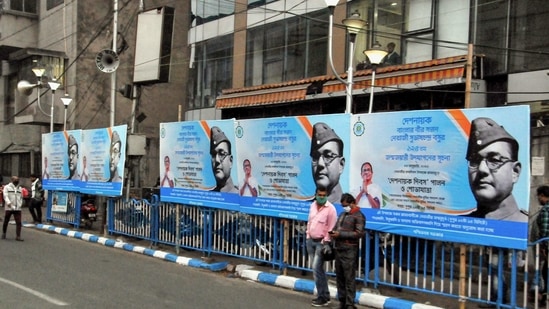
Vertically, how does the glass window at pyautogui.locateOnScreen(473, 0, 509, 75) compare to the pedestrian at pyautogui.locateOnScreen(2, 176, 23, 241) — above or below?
above

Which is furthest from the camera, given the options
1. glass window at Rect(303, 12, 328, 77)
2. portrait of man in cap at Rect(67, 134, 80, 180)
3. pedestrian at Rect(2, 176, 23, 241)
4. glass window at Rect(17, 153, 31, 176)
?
glass window at Rect(17, 153, 31, 176)

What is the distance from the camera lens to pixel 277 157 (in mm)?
10047

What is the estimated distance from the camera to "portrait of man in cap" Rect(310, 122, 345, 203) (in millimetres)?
8992

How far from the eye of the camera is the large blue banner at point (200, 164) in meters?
11.2

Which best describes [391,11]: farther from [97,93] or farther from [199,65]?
[97,93]

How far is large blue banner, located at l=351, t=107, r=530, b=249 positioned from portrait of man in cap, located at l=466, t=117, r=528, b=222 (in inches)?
0.5

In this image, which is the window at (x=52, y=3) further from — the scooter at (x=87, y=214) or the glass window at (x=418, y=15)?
the glass window at (x=418, y=15)

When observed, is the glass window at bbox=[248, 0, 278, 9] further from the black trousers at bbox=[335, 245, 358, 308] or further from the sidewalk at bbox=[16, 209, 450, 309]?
the black trousers at bbox=[335, 245, 358, 308]

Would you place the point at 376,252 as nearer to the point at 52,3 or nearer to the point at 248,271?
the point at 248,271

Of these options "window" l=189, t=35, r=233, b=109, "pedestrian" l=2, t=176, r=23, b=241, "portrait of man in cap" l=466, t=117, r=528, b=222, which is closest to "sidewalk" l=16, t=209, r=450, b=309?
"portrait of man in cap" l=466, t=117, r=528, b=222

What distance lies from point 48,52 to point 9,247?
16.3 meters

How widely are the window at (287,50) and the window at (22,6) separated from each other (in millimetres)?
14465

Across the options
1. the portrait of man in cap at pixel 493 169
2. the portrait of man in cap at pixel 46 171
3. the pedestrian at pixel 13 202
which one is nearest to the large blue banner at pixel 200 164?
the pedestrian at pixel 13 202

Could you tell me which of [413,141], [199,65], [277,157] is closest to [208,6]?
[199,65]
